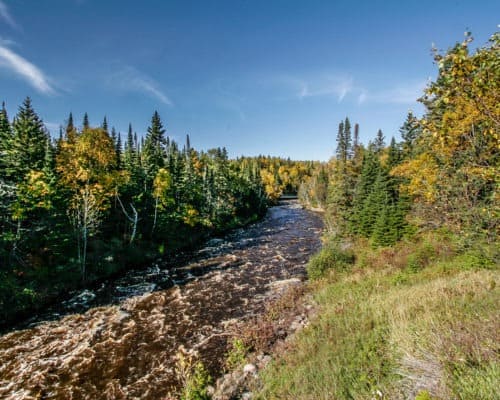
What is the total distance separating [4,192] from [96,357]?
1065 cm

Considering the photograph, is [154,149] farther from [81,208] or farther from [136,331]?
[136,331]

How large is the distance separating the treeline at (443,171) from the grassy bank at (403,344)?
2.27 meters

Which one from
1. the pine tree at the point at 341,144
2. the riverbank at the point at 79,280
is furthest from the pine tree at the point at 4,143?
the pine tree at the point at 341,144

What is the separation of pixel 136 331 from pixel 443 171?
17990 millimetres

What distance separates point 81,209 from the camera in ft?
68.6

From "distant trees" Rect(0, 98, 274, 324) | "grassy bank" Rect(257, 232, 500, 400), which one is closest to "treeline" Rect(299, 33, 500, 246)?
"grassy bank" Rect(257, 232, 500, 400)

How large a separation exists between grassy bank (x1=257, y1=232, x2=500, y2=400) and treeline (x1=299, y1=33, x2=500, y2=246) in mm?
2270

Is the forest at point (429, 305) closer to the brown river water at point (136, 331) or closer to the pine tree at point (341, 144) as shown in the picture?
the brown river water at point (136, 331)

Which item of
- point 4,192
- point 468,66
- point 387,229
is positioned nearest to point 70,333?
point 4,192

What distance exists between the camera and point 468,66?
3434 mm

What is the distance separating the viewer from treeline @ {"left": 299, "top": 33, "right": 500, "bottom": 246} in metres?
3.63

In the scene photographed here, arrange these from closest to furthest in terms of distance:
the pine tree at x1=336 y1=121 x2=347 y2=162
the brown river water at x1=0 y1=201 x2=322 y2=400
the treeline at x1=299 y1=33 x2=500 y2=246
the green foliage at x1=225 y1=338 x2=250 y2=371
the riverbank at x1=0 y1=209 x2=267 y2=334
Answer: the treeline at x1=299 y1=33 x2=500 y2=246 < the brown river water at x1=0 y1=201 x2=322 y2=400 < the green foliage at x1=225 y1=338 x2=250 y2=371 < the riverbank at x1=0 y1=209 x2=267 y2=334 < the pine tree at x1=336 y1=121 x2=347 y2=162

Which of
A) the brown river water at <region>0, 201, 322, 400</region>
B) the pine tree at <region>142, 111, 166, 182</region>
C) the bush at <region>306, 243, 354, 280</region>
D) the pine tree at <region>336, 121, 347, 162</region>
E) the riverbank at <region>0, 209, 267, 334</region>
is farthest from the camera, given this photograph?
the pine tree at <region>336, 121, 347, 162</region>

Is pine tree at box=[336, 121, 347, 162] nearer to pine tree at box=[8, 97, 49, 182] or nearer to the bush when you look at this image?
the bush
